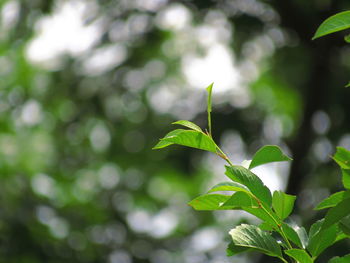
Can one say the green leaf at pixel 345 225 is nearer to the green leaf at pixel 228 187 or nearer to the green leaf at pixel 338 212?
the green leaf at pixel 338 212

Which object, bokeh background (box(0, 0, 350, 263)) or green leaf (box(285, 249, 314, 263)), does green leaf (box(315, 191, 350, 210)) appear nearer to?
green leaf (box(285, 249, 314, 263))

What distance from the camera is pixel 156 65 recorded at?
6430 millimetres

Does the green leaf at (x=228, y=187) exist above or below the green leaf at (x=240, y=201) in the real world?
above

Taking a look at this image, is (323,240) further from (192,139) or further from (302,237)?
(192,139)

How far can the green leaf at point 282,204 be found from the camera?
0.79 metres

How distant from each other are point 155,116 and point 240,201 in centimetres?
493

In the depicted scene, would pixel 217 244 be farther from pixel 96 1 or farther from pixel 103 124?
pixel 96 1

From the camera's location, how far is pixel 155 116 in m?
5.68

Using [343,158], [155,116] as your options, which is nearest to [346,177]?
[343,158]

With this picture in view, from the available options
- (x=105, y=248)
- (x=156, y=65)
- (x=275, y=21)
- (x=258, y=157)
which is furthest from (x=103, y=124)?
(x=258, y=157)

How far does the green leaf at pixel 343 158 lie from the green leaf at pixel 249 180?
11cm

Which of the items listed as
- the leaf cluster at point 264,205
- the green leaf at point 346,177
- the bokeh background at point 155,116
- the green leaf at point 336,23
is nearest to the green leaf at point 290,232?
the leaf cluster at point 264,205

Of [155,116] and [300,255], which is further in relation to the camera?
[155,116]

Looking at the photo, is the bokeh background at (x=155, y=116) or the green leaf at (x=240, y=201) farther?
the bokeh background at (x=155, y=116)
